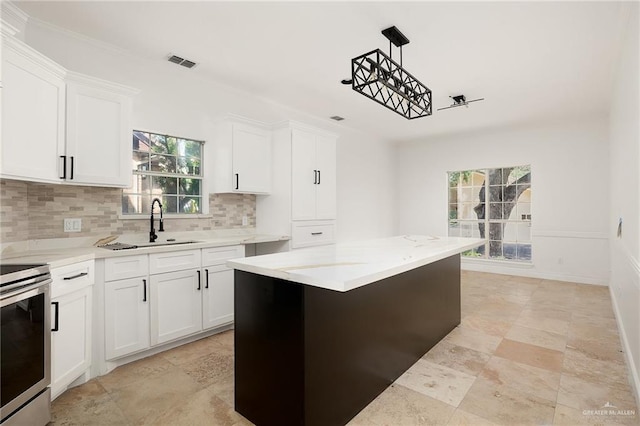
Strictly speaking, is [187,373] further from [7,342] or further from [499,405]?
[499,405]

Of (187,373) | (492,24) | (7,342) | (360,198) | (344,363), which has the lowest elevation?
(187,373)

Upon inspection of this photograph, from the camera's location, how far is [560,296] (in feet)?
14.8

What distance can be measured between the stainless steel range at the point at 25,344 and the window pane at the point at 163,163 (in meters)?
1.76

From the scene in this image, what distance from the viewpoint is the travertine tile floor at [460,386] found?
6.29 feet

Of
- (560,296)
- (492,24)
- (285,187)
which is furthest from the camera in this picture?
(560,296)

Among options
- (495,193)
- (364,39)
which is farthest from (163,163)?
(495,193)

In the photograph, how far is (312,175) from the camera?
14.0ft

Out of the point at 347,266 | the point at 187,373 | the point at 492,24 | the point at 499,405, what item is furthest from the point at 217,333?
the point at 492,24

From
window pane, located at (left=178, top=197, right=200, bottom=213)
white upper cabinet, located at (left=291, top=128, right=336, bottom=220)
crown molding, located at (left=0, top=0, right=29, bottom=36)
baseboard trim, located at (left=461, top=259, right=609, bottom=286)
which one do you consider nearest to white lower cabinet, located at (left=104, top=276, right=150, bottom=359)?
window pane, located at (left=178, top=197, right=200, bottom=213)

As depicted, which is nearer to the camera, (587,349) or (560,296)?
(587,349)

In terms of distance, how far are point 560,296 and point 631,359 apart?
2389 millimetres

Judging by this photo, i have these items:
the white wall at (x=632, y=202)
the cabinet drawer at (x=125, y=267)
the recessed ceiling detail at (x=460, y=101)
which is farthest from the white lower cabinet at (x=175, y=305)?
the recessed ceiling detail at (x=460, y=101)

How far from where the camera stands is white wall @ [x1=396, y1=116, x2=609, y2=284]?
204 inches

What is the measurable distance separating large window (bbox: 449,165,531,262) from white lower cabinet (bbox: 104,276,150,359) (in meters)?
5.91
